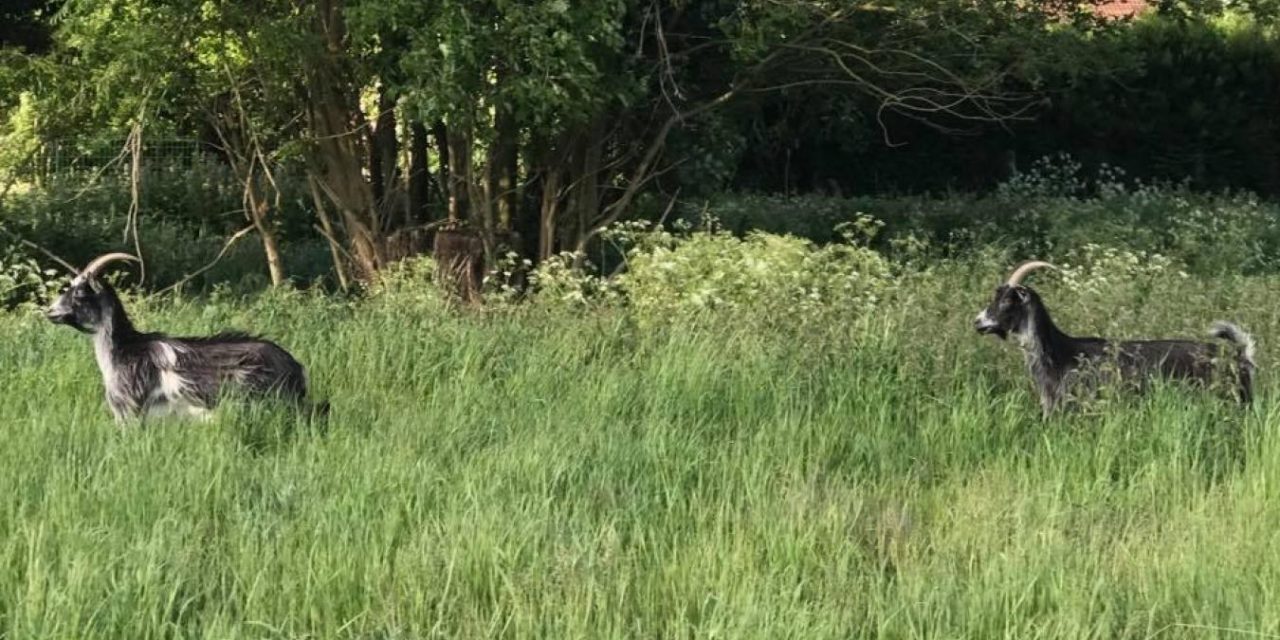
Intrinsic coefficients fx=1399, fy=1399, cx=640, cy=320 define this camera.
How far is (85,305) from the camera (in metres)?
6.34

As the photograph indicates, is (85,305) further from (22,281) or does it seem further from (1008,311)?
(22,281)

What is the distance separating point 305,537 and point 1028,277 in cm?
752

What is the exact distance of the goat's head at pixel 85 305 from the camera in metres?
6.32

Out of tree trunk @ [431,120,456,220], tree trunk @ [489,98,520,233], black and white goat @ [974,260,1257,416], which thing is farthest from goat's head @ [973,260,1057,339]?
tree trunk @ [431,120,456,220]

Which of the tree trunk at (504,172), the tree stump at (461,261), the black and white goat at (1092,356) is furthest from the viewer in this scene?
the tree trunk at (504,172)

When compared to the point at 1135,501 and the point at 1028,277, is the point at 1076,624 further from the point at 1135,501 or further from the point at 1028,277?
the point at 1028,277

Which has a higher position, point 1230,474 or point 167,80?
point 167,80

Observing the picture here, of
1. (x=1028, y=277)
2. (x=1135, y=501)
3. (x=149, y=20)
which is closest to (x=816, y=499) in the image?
(x=1135, y=501)

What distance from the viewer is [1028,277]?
10758mm

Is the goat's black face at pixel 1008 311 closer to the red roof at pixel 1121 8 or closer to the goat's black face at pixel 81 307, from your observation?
the goat's black face at pixel 81 307

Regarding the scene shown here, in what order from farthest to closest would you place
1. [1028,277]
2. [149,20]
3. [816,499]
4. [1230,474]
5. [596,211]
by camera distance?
[596,211] < [1028,277] < [149,20] < [1230,474] < [816,499]

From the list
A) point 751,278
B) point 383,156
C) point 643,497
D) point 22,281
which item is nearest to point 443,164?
point 383,156

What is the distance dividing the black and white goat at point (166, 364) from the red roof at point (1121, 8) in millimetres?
9406

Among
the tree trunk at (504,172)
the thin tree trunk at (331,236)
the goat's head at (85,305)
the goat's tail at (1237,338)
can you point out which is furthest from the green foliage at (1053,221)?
the goat's head at (85,305)
